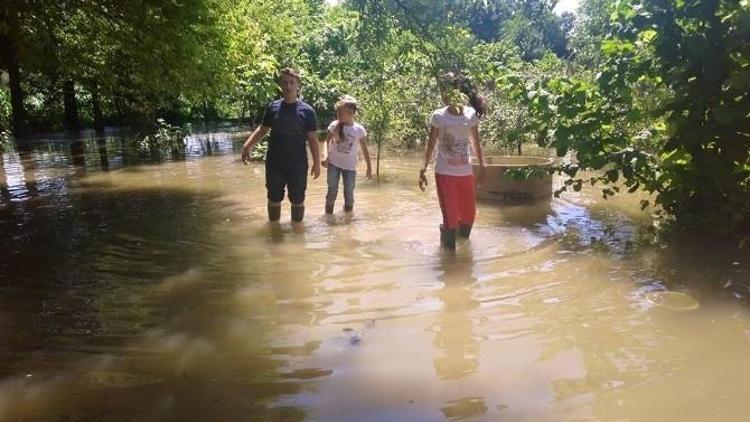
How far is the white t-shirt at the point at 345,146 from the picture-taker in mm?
8828

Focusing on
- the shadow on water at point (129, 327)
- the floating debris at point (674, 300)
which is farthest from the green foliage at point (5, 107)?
the floating debris at point (674, 300)

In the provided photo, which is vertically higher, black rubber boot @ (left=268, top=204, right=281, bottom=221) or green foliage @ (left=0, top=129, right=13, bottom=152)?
green foliage @ (left=0, top=129, right=13, bottom=152)

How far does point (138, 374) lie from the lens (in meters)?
3.83

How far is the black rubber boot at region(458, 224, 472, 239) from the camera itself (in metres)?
7.09

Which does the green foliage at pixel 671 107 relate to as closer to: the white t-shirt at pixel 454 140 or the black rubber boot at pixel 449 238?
the white t-shirt at pixel 454 140

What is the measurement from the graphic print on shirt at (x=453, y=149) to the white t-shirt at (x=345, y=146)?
243 cm

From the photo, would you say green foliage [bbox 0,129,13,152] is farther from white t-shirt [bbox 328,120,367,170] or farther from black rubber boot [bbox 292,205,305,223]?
black rubber boot [bbox 292,205,305,223]

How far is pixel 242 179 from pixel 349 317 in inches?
377

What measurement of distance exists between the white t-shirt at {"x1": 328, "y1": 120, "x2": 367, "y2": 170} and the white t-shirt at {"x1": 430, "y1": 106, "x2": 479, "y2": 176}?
7.70 feet

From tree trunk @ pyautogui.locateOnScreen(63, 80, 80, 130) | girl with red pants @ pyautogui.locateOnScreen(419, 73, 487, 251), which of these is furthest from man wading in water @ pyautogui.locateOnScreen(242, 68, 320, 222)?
tree trunk @ pyautogui.locateOnScreen(63, 80, 80, 130)

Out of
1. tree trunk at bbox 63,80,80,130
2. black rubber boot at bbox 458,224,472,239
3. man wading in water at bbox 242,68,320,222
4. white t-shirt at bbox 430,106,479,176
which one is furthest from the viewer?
tree trunk at bbox 63,80,80,130

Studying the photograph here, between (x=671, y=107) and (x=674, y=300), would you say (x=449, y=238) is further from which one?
(x=671, y=107)

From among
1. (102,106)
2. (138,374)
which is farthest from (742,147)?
(102,106)

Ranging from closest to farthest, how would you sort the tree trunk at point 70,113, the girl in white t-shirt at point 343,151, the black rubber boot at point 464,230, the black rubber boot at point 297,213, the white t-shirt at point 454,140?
the white t-shirt at point 454,140, the black rubber boot at point 464,230, the black rubber boot at point 297,213, the girl in white t-shirt at point 343,151, the tree trunk at point 70,113
